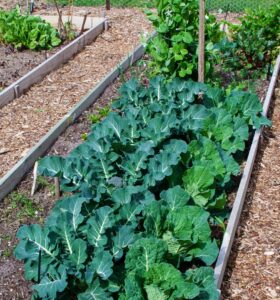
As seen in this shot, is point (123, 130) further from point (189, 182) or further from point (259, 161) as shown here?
point (259, 161)

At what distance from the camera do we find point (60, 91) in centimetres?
668

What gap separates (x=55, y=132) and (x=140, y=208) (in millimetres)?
2002

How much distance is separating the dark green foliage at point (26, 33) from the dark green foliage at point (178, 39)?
2232 millimetres

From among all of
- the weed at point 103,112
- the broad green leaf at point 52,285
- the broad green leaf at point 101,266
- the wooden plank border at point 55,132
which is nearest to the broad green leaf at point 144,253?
the broad green leaf at point 101,266

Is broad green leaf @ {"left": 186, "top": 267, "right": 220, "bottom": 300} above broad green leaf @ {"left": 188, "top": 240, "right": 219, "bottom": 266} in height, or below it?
above

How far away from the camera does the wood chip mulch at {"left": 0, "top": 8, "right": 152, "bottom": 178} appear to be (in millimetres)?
5602

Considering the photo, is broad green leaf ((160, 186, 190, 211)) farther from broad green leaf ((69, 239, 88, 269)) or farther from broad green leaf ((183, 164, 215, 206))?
broad green leaf ((69, 239, 88, 269))

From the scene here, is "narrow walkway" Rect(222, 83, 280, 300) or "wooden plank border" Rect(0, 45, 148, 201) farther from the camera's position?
"wooden plank border" Rect(0, 45, 148, 201)

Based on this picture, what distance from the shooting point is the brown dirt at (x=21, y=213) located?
371 cm

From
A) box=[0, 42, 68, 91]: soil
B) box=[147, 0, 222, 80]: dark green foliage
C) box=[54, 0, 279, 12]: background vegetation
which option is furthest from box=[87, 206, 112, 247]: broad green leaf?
box=[54, 0, 279, 12]: background vegetation

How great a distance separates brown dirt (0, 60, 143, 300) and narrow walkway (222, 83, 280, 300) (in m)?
1.33

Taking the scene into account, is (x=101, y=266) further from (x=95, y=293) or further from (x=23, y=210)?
(x=23, y=210)

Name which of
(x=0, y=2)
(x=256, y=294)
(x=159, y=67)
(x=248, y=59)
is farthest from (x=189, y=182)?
(x=0, y=2)

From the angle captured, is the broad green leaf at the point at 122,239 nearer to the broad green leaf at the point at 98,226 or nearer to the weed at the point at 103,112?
the broad green leaf at the point at 98,226
